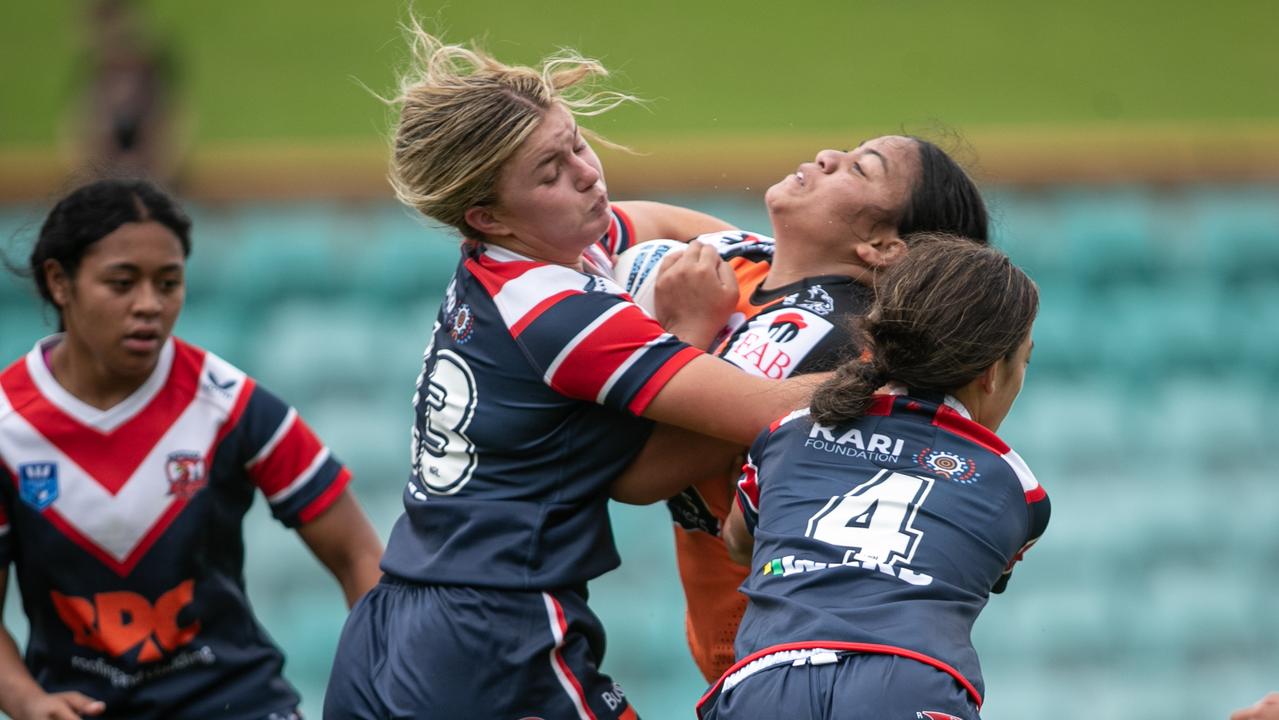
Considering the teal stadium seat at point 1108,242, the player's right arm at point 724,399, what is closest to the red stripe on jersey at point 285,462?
the player's right arm at point 724,399

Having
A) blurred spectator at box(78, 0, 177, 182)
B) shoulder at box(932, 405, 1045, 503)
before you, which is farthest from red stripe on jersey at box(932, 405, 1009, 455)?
blurred spectator at box(78, 0, 177, 182)

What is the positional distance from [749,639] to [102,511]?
4.97ft

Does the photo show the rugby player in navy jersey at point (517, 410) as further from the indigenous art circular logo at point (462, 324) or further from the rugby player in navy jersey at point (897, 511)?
the rugby player in navy jersey at point (897, 511)

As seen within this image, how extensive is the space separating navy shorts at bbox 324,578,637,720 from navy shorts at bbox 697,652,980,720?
396 millimetres

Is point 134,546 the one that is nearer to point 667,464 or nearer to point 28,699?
point 28,699

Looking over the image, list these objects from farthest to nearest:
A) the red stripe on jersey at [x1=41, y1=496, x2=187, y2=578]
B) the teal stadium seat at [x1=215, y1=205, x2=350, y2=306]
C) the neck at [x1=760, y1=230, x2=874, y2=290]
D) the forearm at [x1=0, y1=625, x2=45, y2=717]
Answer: the teal stadium seat at [x1=215, y1=205, x2=350, y2=306] < the red stripe on jersey at [x1=41, y1=496, x2=187, y2=578] < the forearm at [x1=0, y1=625, x2=45, y2=717] < the neck at [x1=760, y1=230, x2=874, y2=290]

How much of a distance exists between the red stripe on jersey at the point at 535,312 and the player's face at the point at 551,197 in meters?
0.13

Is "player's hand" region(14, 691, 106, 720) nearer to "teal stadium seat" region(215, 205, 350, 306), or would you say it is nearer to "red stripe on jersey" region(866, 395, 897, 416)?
"red stripe on jersey" region(866, 395, 897, 416)

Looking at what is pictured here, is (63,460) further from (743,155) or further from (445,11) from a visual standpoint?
(445,11)

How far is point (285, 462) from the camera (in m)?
3.56

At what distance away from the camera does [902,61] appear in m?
8.80

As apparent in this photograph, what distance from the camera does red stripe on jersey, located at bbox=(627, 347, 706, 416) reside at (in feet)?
8.81

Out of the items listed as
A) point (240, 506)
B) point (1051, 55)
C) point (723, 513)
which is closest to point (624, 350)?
point (723, 513)

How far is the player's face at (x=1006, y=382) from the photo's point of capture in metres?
2.67
